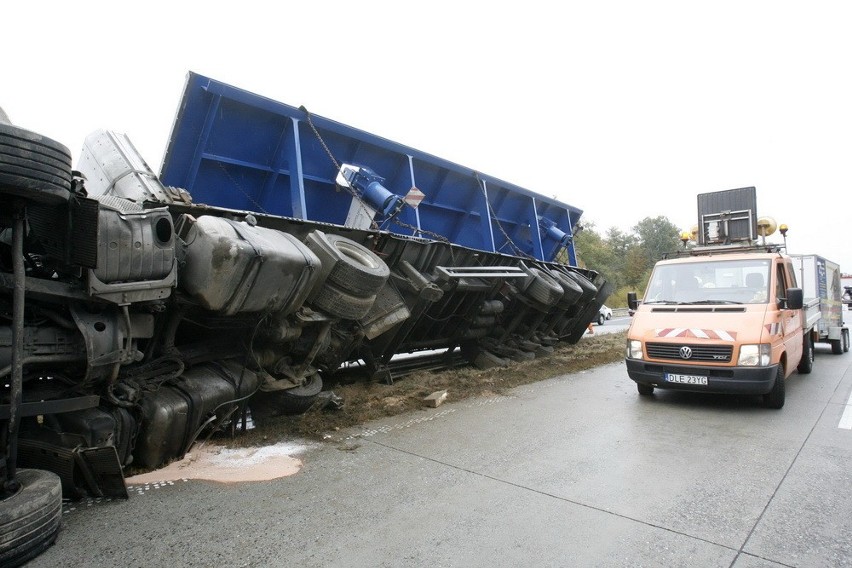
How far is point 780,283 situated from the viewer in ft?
20.6

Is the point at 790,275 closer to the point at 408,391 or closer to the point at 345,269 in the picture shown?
the point at 408,391

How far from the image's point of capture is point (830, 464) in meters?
3.84

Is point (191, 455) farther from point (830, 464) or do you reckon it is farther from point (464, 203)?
point (464, 203)

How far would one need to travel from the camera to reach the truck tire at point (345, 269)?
4227mm

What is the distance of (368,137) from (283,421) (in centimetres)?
408

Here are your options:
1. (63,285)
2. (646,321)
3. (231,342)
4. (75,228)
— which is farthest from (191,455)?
(646,321)

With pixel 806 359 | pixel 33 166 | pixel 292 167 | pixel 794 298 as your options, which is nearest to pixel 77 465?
pixel 33 166

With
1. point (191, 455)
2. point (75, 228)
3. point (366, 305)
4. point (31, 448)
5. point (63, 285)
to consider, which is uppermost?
point (75, 228)

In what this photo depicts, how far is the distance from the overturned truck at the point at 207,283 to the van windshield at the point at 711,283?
148 cm

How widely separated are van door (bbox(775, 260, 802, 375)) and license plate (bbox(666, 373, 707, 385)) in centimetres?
121

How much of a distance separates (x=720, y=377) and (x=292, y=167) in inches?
204

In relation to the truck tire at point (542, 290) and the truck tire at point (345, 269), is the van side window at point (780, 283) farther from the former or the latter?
the truck tire at point (345, 269)

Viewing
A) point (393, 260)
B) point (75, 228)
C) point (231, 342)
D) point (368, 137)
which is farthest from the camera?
point (368, 137)

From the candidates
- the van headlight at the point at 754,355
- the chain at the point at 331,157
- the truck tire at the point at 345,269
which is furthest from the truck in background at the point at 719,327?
the chain at the point at 331,157
